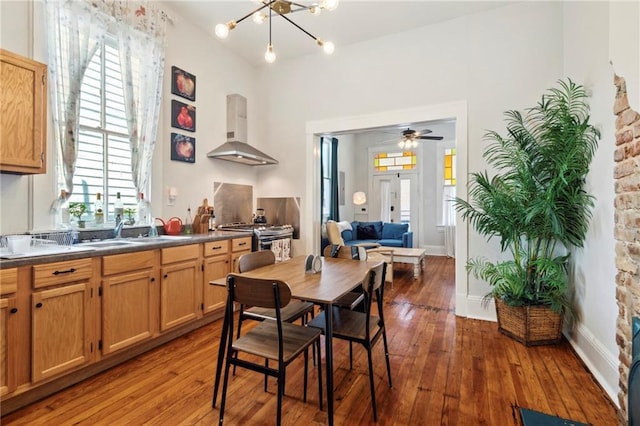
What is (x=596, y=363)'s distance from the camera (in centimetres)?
233

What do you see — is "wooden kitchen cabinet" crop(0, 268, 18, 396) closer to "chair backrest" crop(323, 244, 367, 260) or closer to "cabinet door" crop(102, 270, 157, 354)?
"cabinet door" crop(102, 270, 157, 354)

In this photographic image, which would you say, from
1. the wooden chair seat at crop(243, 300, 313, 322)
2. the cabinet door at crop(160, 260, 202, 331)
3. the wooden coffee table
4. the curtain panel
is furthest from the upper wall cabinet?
the wooden coffee table

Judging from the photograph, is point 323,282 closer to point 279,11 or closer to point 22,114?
point 279,11

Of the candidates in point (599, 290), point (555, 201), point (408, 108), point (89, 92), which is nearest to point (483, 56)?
point (408, 108)

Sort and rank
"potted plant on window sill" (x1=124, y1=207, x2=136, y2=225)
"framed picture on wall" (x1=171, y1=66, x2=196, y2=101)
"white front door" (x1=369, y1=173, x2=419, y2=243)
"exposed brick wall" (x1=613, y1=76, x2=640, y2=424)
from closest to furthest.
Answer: "exposed brick wall" (x1=613, y1=76, x2=640, y2=424), "potted plant on window sill" (x1=124, y1=207, x2=136, y2=225), "framed picture on wall" (x1=171, y1=66, x2=196, y2=101), "white front door" (x1=369, y1=173, x2=419, y2=243)

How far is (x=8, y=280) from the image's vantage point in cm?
183

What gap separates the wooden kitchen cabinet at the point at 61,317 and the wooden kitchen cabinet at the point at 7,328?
0.09 meters

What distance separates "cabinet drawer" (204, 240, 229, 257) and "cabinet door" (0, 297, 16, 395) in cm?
154

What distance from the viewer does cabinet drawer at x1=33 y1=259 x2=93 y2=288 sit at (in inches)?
77.6

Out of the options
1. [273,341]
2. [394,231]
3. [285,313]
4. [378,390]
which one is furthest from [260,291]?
[394,231]

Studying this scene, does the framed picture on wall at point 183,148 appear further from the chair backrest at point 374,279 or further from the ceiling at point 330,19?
the chair backrest at point 374,279

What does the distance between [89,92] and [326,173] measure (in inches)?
189

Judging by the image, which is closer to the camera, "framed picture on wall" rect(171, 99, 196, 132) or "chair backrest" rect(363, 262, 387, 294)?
"chair backrest" rect(363, 262, 387, 294)

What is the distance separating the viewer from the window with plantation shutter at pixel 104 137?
2.85m
